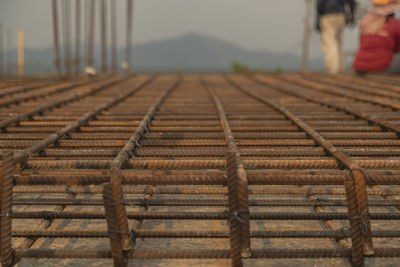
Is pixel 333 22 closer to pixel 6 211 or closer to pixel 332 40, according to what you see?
pixel 332 40

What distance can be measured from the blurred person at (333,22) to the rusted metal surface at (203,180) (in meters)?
5.63

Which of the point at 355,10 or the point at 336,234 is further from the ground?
the point at 355,10

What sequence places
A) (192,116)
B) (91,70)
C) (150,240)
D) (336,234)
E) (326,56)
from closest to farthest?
(336,234), (150,240), (192,116), (91,70), (326,56)

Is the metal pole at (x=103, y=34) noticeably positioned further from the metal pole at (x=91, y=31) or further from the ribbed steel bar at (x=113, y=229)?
the ribbed steel bar at (x=113, y=229)

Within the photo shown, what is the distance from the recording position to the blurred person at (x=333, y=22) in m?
10.3

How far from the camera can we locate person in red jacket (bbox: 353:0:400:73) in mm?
6948

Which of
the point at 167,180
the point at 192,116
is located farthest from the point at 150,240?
the point at 192,116

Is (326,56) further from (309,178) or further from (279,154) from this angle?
(309,178)

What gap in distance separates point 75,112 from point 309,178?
335cm

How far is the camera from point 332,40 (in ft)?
34.6

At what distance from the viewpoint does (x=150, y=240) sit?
261 centimetres

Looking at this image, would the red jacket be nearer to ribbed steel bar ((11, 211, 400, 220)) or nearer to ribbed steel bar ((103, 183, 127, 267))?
ribbed steel bar ((11, 211, 400, 220))

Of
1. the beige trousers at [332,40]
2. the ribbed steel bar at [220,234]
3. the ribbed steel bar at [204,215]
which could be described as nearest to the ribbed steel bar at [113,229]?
the ribbed steel bar at [220,234]

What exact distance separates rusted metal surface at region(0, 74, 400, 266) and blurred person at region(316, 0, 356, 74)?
5.63 meters
